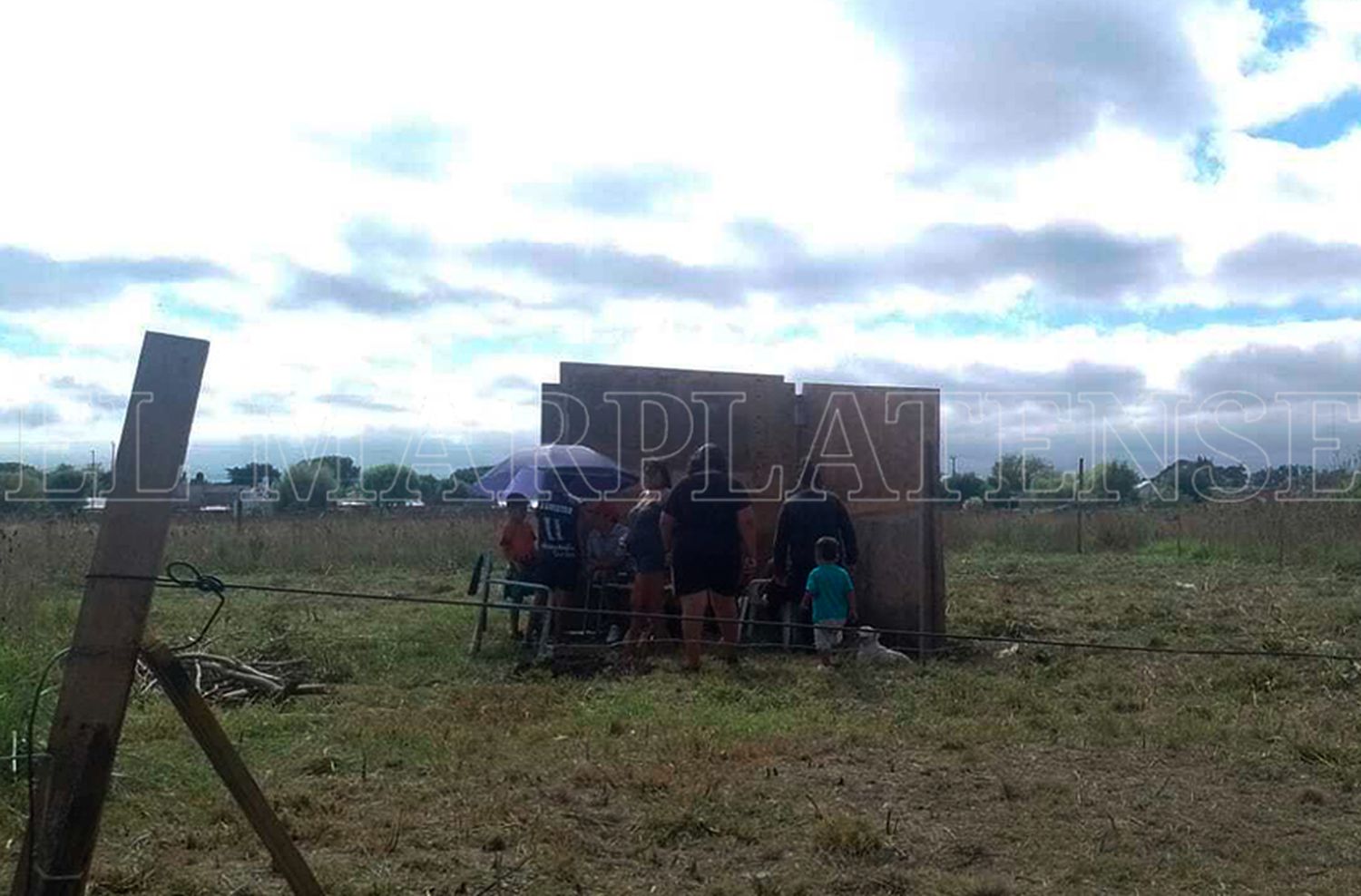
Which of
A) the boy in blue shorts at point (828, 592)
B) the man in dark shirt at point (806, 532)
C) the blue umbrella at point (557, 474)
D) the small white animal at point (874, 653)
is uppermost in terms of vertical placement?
the blue umbrella at point (557, 474)

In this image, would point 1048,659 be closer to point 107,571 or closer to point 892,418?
point 892,418

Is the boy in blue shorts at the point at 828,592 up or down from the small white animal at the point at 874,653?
up

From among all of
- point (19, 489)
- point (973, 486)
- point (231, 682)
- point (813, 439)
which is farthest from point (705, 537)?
point (973, 486)

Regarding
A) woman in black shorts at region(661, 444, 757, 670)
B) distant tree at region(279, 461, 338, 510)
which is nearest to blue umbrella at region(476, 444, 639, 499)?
woman in black shorts at region(661, 444, 757, 670)

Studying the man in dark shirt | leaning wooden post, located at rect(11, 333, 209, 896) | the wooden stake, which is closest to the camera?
leaning wooden post, located at rect(11, 333, 209, 896)

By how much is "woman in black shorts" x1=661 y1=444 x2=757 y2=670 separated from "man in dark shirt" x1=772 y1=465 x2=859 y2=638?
34.7 inches

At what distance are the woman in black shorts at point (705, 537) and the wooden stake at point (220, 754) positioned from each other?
6269 mm

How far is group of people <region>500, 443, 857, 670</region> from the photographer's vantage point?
387 inches

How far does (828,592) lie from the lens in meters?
10.2

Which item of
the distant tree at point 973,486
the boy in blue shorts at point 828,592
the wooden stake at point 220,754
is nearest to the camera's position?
the wooden stake at point 220,754

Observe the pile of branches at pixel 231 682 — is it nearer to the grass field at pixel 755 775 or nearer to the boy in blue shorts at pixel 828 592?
the grass field at pixel 755 775

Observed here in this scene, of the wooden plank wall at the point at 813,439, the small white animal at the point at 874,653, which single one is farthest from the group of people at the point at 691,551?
the wooden plank wall at the point at 813,439

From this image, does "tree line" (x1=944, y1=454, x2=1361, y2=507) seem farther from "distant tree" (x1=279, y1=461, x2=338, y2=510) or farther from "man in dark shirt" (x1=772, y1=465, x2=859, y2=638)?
"distant tree" (x1=279, y1=461, x2=338, y2=510)

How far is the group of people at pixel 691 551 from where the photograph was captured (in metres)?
9.83
